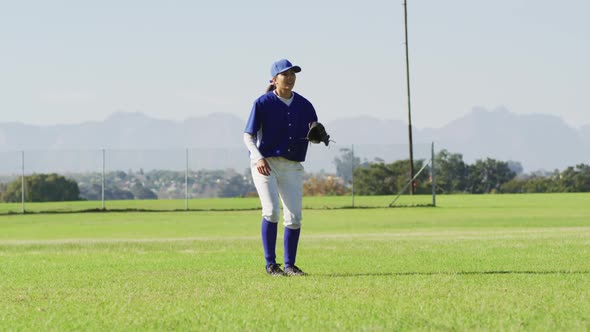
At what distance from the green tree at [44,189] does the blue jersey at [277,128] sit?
3557 centimetres

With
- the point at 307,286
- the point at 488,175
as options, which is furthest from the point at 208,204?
the point at 307,286

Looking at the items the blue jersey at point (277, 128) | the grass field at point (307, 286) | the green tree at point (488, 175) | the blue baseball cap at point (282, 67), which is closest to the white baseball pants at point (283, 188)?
the blue jersey at point (277, 128)

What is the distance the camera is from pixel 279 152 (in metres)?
12.0

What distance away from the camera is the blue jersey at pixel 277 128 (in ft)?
39.4

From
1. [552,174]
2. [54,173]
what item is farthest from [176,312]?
[552,174]

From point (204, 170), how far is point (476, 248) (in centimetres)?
3088

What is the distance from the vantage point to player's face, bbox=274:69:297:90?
11938mm

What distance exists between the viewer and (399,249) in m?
16.7

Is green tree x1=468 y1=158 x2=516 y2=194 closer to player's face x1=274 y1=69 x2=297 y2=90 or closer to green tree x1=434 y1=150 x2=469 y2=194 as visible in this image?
green tree x1=434 y1=150 x2=469 y2=194

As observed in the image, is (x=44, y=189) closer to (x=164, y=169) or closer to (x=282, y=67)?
(x=164, y=169)

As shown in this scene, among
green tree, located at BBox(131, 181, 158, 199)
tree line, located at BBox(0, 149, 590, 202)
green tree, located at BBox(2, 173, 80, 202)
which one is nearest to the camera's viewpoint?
tree line, located at BBox(0, 149, 590, 202)

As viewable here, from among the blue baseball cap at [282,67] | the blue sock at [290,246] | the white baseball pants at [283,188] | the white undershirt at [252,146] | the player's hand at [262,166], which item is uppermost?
the blue baseball cap at [282,67]

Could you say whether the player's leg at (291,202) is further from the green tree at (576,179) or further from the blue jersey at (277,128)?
the green tree at (576,179)

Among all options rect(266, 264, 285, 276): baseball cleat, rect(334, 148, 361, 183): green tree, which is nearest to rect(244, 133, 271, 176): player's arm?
rect(266, 264, 285, 276): baseball cleat
